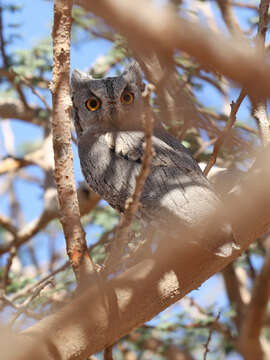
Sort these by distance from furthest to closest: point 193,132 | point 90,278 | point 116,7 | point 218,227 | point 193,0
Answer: point 193,0 < point 193,132 < point 218,227 < point 90,278 < point 116,7

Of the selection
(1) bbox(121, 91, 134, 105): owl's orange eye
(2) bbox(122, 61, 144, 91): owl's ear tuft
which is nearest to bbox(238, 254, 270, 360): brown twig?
(1) bbox(121, 91, 134, 105): owl's orange eye

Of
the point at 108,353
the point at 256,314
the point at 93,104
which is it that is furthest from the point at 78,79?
the point at 256,314

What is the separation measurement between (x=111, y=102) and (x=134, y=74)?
0.37 m

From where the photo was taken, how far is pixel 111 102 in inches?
154

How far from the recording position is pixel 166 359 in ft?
17.4

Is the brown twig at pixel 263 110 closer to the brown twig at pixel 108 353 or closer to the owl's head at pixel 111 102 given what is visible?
the owl's head at pixel 111 102

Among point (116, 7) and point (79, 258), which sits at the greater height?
point (116, 7)

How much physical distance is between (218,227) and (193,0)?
4.50m

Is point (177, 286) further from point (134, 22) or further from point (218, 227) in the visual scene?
point (134, 22)

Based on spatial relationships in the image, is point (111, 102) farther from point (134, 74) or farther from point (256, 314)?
point (256, 314)

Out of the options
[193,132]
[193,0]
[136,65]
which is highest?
[193,0]

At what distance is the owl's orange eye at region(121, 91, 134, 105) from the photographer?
3.94 meters

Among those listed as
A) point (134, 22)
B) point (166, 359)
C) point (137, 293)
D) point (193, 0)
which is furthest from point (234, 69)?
point (193, 0)

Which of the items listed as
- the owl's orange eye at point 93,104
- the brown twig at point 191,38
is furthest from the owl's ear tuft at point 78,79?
the brown twig at point 191,38
